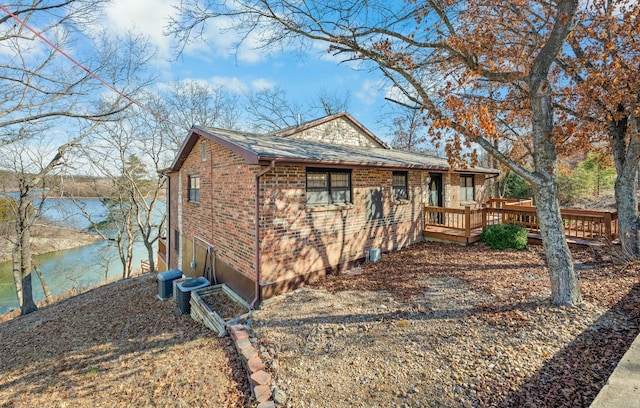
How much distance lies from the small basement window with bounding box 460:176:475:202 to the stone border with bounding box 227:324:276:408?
35.9ft

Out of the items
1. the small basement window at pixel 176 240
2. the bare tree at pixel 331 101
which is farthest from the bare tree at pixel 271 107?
the small basement window at pixel 176 240

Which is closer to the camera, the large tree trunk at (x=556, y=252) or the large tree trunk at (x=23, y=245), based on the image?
the large tree trunk at (x=556, y=252)

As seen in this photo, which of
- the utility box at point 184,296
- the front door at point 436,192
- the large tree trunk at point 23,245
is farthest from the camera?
the large tree trunk at point 23,245

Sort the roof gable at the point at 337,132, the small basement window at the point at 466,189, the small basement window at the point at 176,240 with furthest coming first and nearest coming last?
the roof gable at the point at 337,132 < the small basement window at the point at 466,189 < the small basement window at the point at 176,240

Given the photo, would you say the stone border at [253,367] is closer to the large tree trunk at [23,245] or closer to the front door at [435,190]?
the front door at [435,190]

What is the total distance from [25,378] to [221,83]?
72.8ft

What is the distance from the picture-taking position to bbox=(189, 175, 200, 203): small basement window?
9984mm

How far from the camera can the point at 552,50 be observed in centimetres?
463

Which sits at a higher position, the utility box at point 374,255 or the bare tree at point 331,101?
the bare tree at point 331,101

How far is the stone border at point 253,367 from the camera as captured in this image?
11.4 feet

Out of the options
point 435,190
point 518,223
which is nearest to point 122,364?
point 435,190

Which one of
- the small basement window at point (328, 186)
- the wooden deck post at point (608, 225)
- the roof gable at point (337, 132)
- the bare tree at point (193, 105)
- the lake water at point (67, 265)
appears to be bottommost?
the lake water at point (67, 265)

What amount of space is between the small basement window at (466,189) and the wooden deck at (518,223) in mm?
1285

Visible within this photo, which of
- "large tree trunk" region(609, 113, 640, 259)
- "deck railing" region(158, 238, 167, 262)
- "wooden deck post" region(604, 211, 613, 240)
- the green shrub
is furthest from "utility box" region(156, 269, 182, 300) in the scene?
"wooden deck post" region(604, 211, 613, 240)
